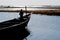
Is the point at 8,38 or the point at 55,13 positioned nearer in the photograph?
the point at 55,13

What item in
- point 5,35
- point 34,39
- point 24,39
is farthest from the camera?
point 34,39

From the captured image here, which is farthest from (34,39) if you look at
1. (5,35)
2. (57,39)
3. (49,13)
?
(49,13)

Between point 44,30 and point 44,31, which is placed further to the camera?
point 44,30

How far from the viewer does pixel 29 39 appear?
20.8 metres

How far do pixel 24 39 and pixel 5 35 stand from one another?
→ 6.13 metres

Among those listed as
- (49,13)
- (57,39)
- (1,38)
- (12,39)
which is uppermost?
(49,13)

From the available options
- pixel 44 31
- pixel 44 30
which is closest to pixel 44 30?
pixel 44 30

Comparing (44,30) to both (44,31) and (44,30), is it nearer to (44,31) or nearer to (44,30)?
(44,30)

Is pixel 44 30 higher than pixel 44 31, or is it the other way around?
pixel 44 31

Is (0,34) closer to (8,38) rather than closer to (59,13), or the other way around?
(8,38)

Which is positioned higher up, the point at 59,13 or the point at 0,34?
the point at 59,13

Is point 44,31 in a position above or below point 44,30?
above

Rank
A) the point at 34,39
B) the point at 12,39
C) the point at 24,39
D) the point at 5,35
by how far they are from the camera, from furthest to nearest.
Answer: the point at 34,39
the point at 24,39
the point at 12,39
the point at 5,35

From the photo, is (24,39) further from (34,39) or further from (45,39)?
(45,39)
